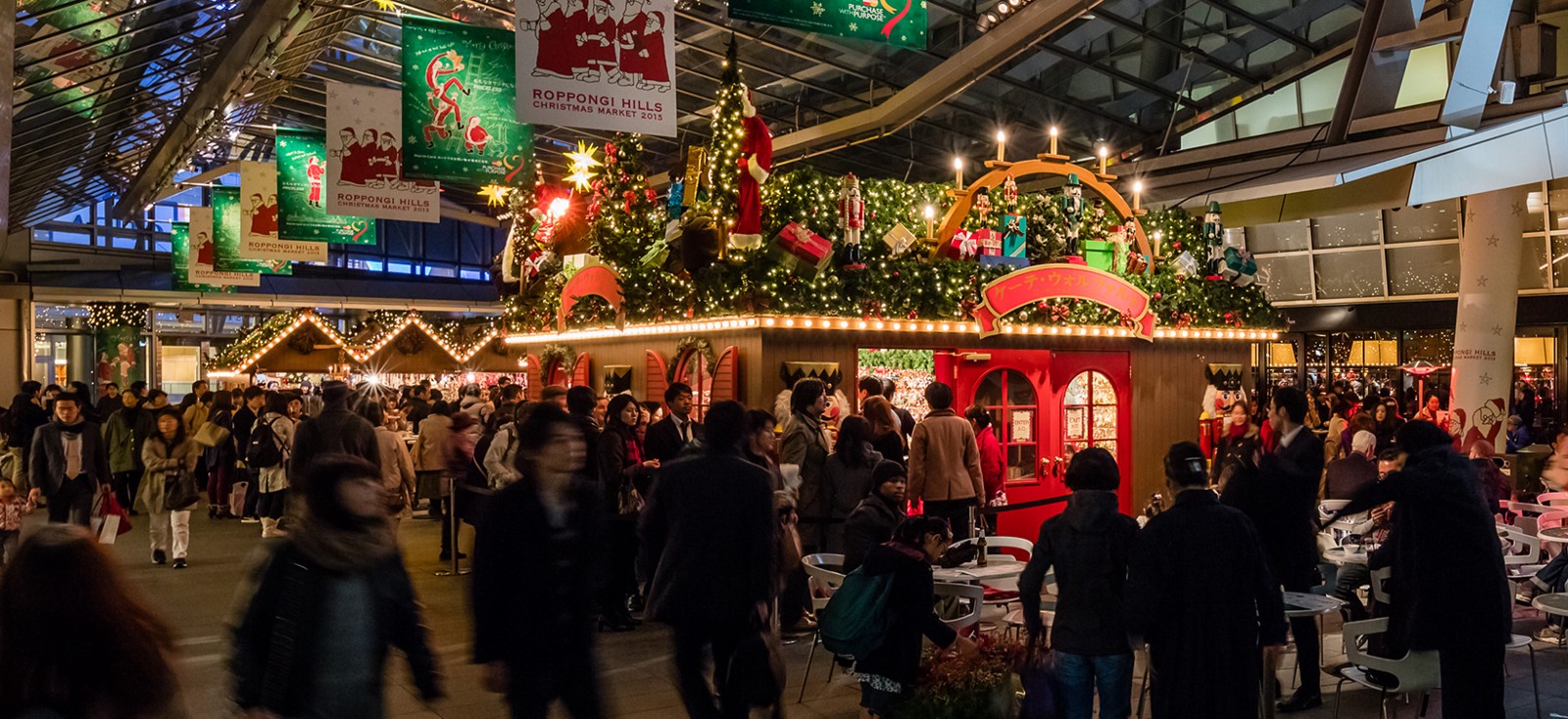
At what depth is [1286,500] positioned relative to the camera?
559 centimetres

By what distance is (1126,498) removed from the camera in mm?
12234

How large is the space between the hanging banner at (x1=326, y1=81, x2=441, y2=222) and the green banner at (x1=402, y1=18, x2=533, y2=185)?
136 cm

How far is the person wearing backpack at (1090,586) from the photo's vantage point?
4.39 metres

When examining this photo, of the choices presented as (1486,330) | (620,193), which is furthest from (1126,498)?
(620,193)

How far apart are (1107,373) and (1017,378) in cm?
121

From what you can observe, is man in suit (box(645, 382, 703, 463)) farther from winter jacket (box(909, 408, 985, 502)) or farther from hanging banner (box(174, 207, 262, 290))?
hanging banner (box(174, 207, 262, 290))

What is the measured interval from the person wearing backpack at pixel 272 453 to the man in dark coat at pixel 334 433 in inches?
133

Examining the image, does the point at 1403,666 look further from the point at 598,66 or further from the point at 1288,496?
the point at 598,66

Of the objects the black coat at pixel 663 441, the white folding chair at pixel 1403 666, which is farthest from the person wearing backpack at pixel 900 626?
the black coat at pixel 663 441

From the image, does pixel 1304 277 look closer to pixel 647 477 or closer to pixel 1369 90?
pixel 1369 90

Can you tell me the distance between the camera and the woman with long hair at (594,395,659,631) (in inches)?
307

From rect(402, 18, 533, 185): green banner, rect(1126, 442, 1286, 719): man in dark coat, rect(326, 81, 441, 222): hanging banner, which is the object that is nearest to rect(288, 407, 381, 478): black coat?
rect(402, 18, 533, 185): green banner

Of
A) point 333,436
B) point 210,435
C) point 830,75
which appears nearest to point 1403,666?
point 333,436

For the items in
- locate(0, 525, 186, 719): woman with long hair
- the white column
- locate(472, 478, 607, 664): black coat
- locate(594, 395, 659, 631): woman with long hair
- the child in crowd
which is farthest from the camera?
the white column
